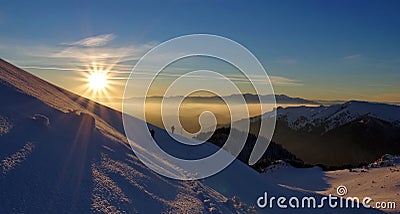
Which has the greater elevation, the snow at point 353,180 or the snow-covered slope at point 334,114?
the snow-covered slope at point 334,114

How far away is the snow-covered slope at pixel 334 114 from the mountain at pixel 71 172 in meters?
87.5

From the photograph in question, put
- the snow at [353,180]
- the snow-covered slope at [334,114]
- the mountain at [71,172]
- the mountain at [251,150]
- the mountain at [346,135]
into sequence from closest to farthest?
the mountain at [71,172]
the snow at [353,180]
the mountain at [251,150]
the mountain at [346,135]
the snow-covered slope at [334,114]

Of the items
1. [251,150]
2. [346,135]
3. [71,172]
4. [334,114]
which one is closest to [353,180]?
[251,150]

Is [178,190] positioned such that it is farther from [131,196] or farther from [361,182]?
[361,182]

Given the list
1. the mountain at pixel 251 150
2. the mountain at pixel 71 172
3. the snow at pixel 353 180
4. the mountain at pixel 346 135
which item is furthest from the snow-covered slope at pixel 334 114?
the mountain at pixel 71 172

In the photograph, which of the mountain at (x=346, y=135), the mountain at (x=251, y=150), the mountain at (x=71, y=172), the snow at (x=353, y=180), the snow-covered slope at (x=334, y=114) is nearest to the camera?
the mountain at (x=71, y=172)

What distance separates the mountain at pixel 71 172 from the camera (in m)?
4.57

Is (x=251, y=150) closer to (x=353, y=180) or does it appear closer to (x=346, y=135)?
A: (x=353, y=180)

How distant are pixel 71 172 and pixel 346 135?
6992 cm

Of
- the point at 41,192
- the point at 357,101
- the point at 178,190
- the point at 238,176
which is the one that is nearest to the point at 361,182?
the point at 238,176

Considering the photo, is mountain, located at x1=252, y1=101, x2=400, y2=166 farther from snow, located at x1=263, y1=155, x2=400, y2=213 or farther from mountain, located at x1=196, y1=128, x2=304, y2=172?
snow, located at x1=263, y1=155, x2=400, y2=213

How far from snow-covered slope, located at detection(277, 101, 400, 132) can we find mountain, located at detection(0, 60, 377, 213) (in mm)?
87549

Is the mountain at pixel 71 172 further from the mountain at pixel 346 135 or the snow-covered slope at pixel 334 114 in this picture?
the snow-covered slope at pixel 334 114

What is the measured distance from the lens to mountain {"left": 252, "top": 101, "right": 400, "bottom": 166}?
61.6 metres
